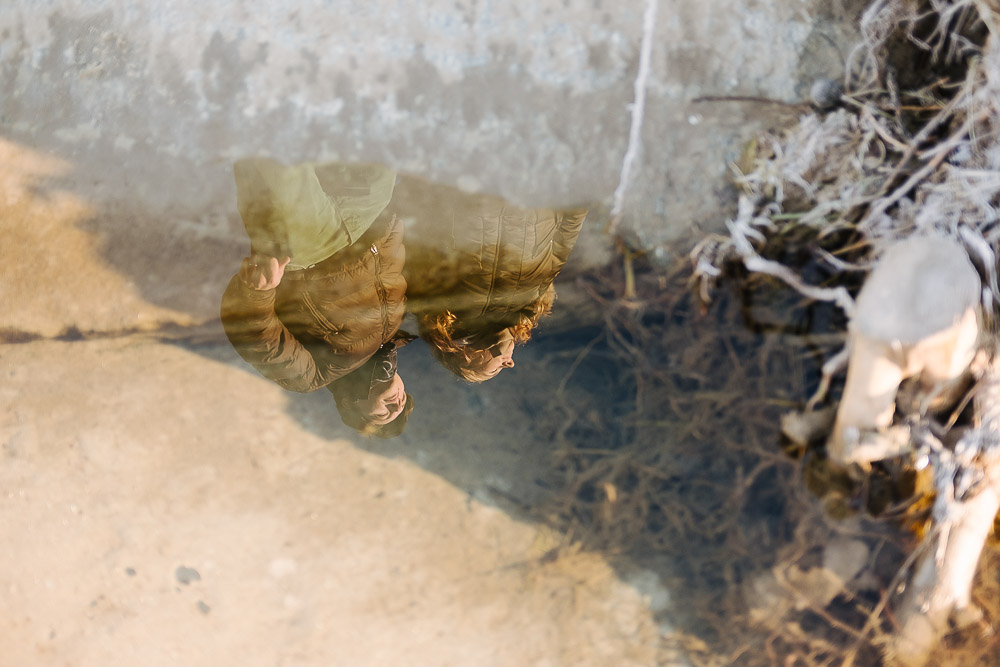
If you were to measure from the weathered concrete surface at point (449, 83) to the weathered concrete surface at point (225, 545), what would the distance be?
70 cm

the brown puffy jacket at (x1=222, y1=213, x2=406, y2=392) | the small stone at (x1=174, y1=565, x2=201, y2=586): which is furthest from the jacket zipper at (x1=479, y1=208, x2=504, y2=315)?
the small stone at (x1=174, y1=565, x2=201, y2=586)

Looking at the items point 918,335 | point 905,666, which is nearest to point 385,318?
point 918,335

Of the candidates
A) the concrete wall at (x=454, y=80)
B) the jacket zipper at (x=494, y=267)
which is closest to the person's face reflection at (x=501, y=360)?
the jacket zipper at (x=494, y=267)

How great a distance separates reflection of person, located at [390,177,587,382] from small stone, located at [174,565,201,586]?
3.16 ft

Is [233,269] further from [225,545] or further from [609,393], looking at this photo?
[609,393]

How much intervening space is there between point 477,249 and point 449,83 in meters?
0.43

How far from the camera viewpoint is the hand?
169cm

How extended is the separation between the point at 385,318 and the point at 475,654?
1031 mm

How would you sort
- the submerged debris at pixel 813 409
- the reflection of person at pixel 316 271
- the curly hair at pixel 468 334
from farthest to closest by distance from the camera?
the curly hair at pixel 468 334 → the reflection of person at pixel 316 271 → the submerged debris at pixel 813 409

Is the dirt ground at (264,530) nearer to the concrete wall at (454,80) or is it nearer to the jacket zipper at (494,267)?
the jacket zipper at (494,267)

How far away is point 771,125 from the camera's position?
5.05 ft

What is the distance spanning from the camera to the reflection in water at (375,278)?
5.38ft

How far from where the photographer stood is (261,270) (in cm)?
169

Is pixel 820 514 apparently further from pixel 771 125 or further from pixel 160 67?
pixel 160 67
